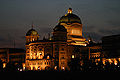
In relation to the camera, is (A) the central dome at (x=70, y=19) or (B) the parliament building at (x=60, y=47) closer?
(B) the parliament building at (x=60, y=47)

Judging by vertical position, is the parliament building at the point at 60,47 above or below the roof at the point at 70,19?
below

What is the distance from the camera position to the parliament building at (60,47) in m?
101

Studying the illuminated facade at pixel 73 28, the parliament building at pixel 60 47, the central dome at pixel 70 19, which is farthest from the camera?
the central dome at pixel 70 19

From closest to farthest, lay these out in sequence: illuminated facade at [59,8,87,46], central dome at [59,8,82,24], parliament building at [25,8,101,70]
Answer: parliament building at [25,8,101,70], illuminated facade at [59,8,87,46], central dome at [59,8,82,24]

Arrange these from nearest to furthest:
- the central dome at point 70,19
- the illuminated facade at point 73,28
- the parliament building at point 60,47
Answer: the parliament building at point 60,47, the illuminated facade at point 73,28, the central dome at point 70,19

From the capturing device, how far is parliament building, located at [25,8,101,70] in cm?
10075

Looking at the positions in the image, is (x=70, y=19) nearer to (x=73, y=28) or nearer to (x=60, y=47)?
(x=73, y=28)

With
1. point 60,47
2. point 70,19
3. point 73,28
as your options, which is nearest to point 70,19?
point 70,19

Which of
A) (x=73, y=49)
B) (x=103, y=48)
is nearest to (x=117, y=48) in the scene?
(x=103, y=48)

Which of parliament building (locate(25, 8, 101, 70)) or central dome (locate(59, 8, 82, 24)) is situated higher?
central dome (locate(59, 8, 82, 24))

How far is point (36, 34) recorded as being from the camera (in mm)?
114938

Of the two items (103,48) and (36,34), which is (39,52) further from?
(103,48)

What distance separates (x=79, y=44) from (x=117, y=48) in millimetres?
20637

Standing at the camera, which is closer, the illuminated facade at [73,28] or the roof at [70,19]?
the illuminated facade at [73,28]
